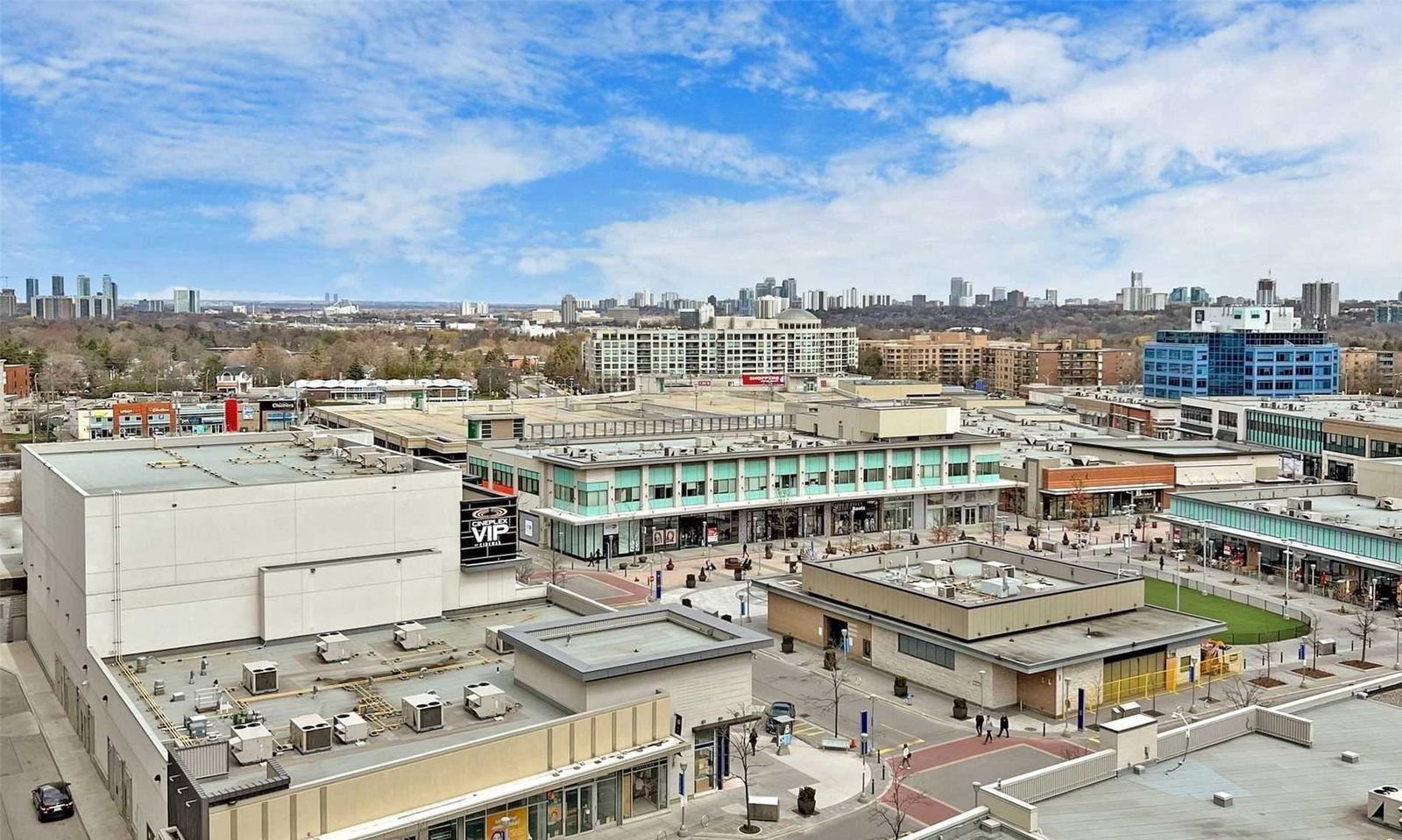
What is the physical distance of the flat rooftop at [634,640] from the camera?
95.0 ft

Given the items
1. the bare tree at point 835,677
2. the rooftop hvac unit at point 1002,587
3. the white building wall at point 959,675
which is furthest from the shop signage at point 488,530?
the rooftop hvac unit at point 1002,587

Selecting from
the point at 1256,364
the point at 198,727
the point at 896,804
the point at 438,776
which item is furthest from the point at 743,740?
the point at 1256,364

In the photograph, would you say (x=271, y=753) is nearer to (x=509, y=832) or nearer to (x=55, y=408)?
(x=509, y=832)

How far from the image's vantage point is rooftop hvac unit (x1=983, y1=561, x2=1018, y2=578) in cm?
4381

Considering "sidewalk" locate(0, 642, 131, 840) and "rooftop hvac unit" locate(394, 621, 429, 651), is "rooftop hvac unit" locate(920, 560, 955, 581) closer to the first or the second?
"rooftop hvac unit" locate(394, 621, 429, 651)

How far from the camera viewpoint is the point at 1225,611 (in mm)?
50812

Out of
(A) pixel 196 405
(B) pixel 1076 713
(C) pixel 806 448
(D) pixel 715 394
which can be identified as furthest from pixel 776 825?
(D) pixel 715 394

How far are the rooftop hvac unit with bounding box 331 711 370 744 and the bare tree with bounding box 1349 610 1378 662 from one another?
3361 cm

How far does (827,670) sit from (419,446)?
46018 millimetres

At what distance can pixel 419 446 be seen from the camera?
8075 centimetres

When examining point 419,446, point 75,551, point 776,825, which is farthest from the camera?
point 419,446

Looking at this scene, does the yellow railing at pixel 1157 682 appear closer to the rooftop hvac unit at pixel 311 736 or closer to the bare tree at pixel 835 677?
the bare tree at pixel 835 677

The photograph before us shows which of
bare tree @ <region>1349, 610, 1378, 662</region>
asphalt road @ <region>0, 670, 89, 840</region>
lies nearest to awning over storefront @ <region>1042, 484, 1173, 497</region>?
bare tree @ <region>1349, 610, 1378, 662</region>

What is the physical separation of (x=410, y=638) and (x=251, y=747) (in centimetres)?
932
